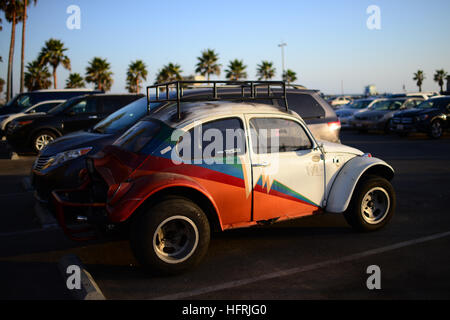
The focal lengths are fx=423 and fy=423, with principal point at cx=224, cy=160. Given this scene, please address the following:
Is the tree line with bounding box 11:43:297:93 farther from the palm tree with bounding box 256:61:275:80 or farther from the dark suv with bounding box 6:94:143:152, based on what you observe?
the dark suv with bounding box 6:94:143:152

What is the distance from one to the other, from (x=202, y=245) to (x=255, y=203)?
0.79 metres

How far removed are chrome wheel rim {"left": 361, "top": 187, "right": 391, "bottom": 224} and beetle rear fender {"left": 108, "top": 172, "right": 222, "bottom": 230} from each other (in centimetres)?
214

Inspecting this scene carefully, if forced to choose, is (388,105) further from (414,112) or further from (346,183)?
(346,183)

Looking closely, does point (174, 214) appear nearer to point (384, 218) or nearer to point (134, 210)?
point (134, 210)

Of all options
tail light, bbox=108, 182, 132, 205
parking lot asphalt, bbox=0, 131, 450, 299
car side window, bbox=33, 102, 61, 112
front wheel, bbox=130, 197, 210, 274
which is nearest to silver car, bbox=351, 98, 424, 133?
car side window, bbox=33, 102, 61, 112

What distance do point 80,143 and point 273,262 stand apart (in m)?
3.67

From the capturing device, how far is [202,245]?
4.28m

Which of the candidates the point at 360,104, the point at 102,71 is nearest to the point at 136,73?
the point at 102,71

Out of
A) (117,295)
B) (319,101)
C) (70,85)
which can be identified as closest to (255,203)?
(117,295)

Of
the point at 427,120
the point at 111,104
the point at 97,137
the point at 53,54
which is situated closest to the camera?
the point at 97,137

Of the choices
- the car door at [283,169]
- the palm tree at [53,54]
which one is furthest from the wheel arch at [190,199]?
the palm tree at [53,54]

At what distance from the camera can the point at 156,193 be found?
164 inches

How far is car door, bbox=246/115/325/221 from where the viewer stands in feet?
15.5

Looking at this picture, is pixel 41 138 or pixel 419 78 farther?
pixel 419 78
